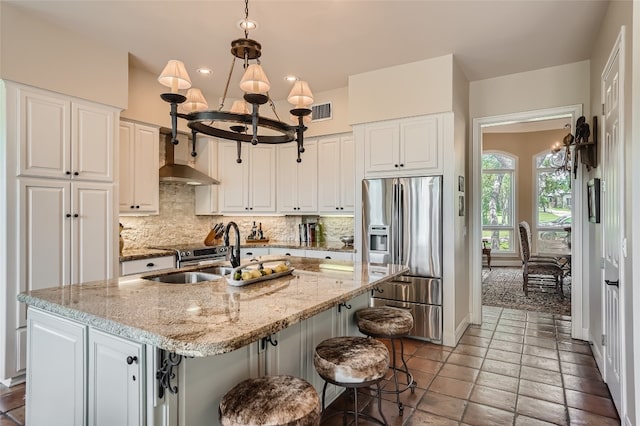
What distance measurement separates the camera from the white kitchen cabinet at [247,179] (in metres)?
4.99

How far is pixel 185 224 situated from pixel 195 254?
0.94 metres

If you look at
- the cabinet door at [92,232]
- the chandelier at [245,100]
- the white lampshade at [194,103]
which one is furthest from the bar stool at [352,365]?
the cabinet door at [92,232]

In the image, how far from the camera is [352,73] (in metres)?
4.09

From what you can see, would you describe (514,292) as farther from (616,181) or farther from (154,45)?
(154,45)

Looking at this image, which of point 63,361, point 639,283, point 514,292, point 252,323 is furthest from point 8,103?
point 514,292

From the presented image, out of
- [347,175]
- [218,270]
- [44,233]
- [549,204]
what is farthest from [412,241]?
[549,204]

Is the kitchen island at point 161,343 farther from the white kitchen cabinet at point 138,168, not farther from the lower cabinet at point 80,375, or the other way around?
the white kitchen cabinet at point 138,168

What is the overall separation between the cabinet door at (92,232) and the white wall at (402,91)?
275cm

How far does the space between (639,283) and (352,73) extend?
3.27 metres

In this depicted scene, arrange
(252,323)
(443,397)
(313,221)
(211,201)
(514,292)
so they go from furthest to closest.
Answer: (514,292)
(313,221)
(211,201)
(443,397)
(252,323)

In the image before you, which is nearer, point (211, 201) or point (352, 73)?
point (352, 73)

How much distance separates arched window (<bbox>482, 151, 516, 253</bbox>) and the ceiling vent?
18.4 ft

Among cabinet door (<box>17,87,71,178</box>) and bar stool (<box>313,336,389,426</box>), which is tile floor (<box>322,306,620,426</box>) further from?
cabinet door (<box>17,87,71,178</box>)

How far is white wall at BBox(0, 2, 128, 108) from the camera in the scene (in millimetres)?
2705
